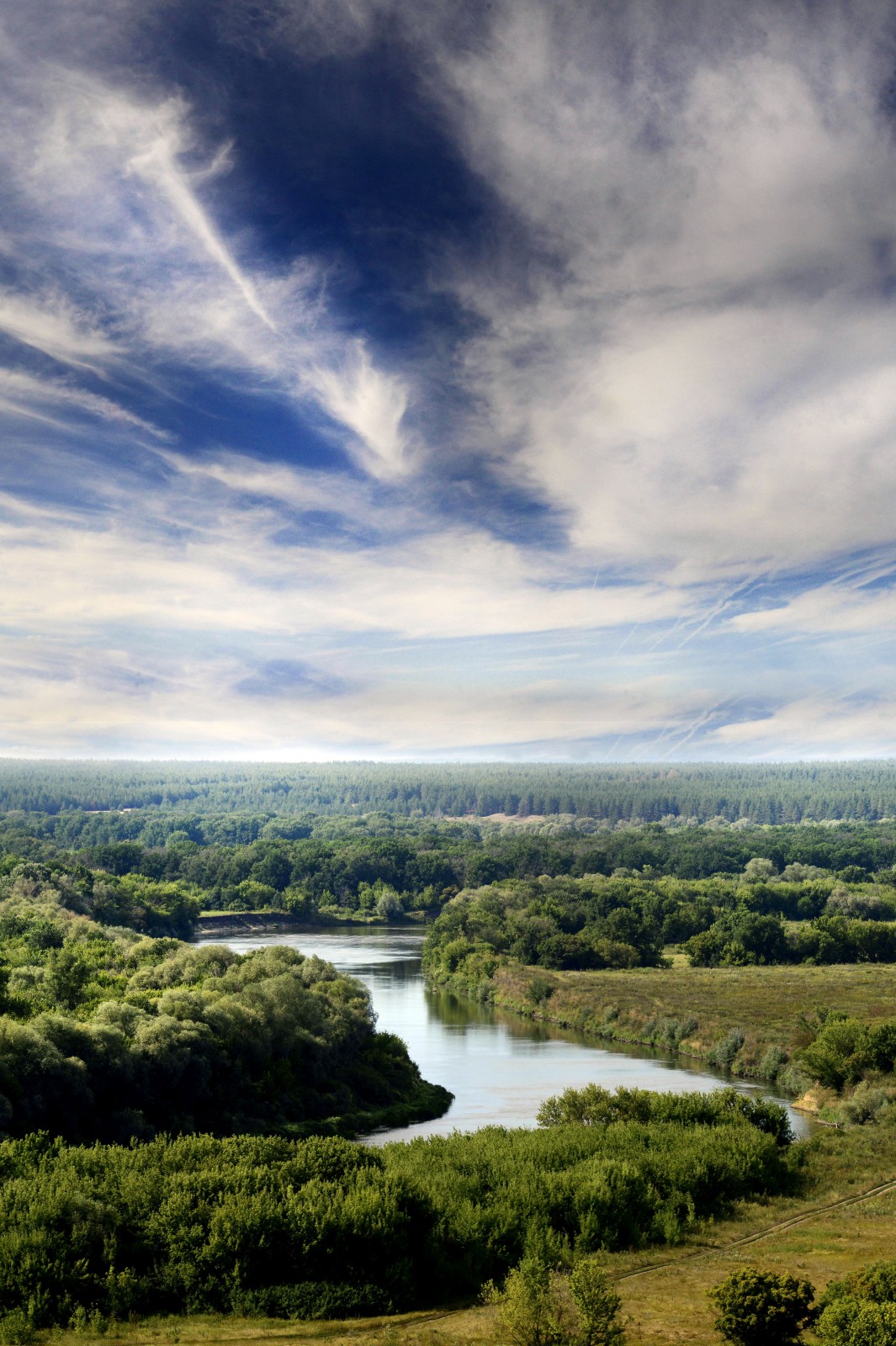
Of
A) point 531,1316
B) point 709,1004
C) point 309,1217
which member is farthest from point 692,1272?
point 709,1004

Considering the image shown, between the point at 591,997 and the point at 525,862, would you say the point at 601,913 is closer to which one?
the point at 591,997

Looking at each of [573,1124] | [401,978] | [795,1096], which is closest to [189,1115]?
[573,1124]

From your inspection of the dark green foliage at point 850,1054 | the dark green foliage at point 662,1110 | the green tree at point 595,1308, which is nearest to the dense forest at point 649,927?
the dark green foliage at point 850,1054

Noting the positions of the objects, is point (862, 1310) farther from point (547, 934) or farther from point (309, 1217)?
point (547, 934)

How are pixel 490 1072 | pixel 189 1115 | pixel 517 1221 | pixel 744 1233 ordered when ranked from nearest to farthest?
pixel 517 1221, pixel 744 1233, pixel 189 1115, pixel 490 1072

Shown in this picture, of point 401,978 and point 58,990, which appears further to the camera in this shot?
point 401,978

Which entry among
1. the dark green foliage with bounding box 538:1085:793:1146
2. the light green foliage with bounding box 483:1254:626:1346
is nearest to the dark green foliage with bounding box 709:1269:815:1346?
the light green foliage with bounding box 483:1254:626:1346
